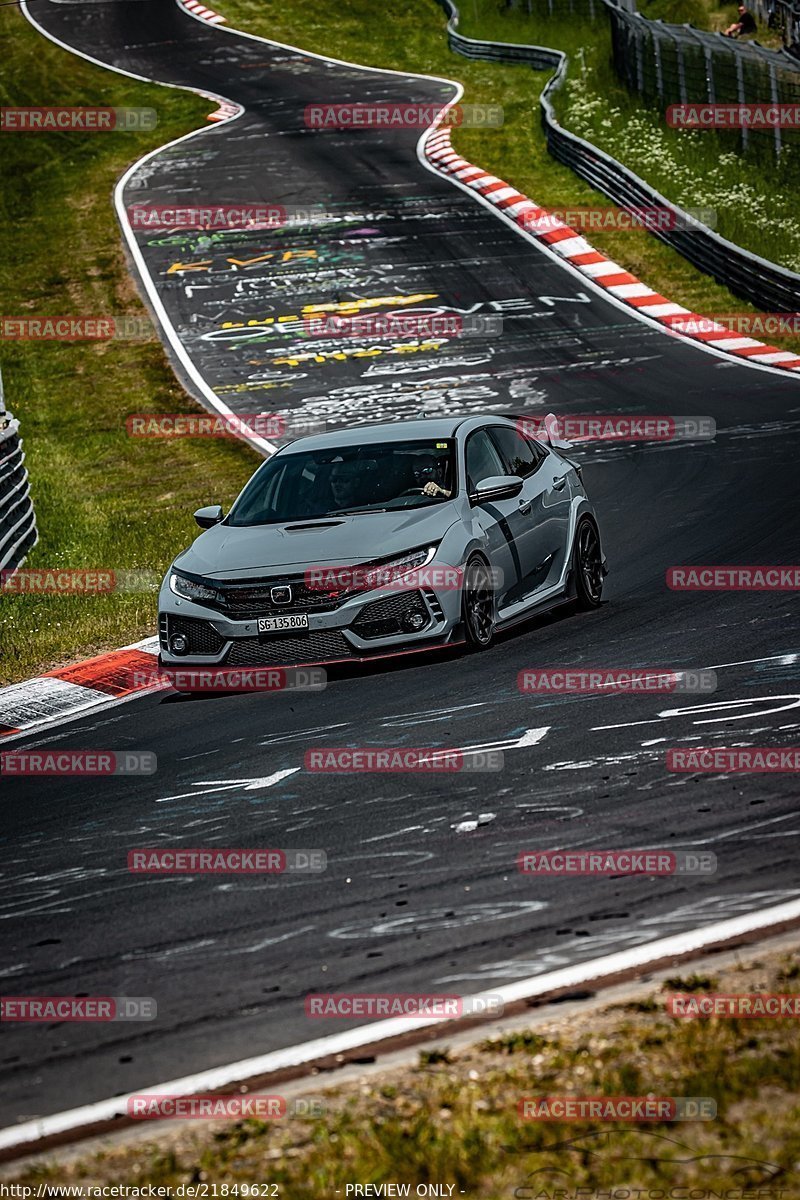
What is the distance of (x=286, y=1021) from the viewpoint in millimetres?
5379

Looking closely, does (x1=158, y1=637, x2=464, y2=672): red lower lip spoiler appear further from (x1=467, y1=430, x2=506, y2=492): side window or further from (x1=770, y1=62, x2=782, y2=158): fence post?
(x1=770, y1=62, x2=782, y2=158): fence post

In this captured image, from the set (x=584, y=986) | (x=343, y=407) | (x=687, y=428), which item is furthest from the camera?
(x=343, y=407)

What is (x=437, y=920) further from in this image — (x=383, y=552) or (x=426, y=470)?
(x=426, y=470)

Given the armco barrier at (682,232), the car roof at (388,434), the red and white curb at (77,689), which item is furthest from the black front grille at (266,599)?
the armco barrier at (682,232)

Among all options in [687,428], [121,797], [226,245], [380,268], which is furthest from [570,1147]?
[226,245]

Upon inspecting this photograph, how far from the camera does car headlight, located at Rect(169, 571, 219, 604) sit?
10.6m

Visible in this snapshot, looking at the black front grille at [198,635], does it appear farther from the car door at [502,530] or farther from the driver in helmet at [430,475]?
the car door at [502,530]

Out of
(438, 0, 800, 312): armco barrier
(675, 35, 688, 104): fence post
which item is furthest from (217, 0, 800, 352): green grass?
(675, 35, 688, 104): fence post

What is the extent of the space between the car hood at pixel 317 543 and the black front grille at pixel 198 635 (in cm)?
32

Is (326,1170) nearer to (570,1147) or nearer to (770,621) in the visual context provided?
(570,1147)

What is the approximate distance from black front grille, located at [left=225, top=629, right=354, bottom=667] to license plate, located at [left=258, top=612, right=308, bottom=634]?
0.15ft

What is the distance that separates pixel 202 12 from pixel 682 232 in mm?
32608

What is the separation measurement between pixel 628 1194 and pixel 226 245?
29.5 metres

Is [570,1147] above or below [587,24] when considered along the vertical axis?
below
